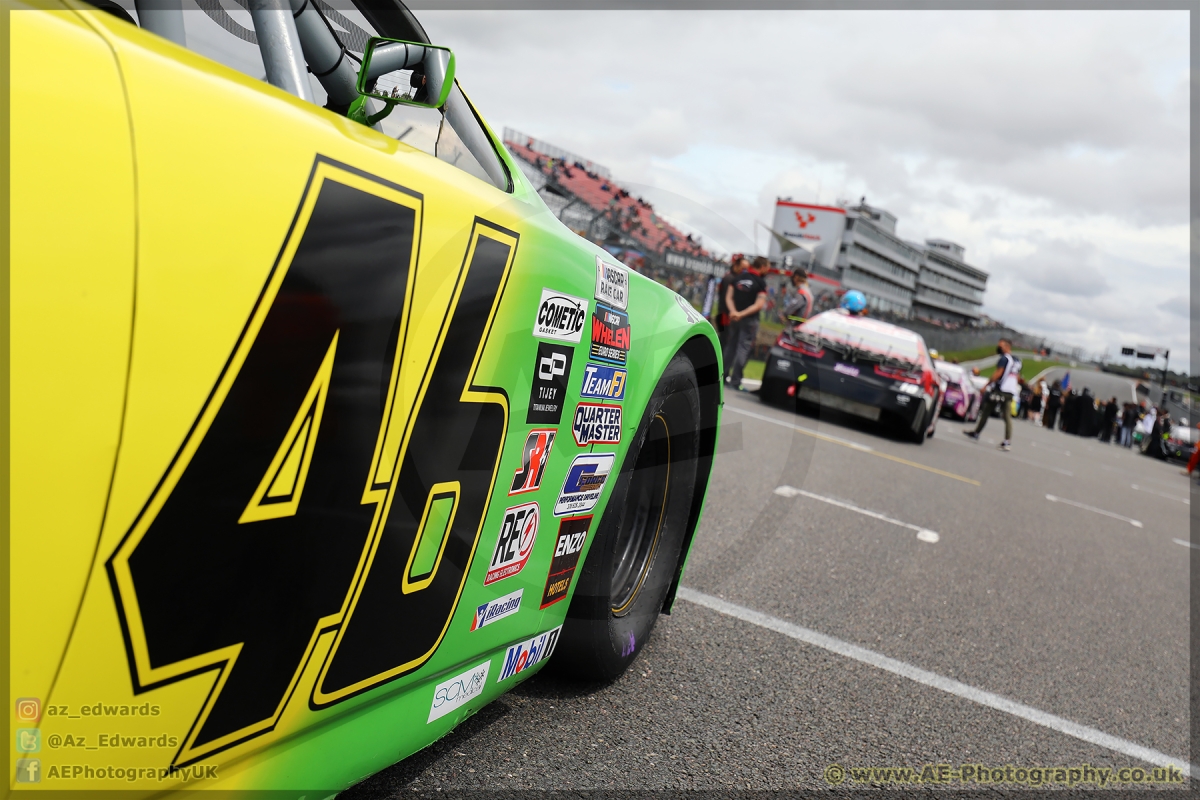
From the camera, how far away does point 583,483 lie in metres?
1.81

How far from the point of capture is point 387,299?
1074mm

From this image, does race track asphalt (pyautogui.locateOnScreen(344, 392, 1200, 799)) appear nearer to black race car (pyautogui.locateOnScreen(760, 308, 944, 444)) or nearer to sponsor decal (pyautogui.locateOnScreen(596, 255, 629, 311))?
sponsor decal (pyautogui.locateOnScreen(596, 255, 629, 311))

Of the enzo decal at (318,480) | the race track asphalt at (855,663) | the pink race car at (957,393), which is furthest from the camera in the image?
the pink race car at (957,393)

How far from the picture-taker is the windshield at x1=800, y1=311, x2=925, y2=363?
9898 millimetres

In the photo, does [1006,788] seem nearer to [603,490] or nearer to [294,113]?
[603,490]

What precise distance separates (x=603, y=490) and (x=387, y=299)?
95cm

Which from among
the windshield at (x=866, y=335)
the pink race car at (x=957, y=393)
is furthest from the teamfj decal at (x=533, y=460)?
the pink race car at (x=957, y=393)

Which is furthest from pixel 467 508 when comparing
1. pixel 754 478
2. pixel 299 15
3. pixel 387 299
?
pixel 754 478

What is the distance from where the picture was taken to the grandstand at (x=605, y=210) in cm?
235

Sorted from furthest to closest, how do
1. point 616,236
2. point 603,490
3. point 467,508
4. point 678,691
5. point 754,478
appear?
point 754,478 < point 616,236 < point 678,691 < point 603,490 < point 467,508

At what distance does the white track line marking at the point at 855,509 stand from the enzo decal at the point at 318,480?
4280mm

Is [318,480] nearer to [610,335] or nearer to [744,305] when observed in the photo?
[610,335]

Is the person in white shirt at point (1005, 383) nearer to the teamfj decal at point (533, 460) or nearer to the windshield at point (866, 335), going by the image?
the windshield at point (866, 335)

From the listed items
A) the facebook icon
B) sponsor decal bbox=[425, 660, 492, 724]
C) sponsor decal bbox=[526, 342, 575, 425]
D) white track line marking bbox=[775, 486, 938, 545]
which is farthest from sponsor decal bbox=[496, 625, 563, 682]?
white track line marking bbox=[775, 486, 938, 545]
